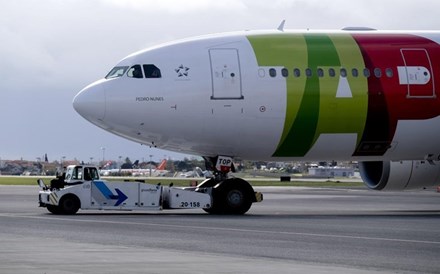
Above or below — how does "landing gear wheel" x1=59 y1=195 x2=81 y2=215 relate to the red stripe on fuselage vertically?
below

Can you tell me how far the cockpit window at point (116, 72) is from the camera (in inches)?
1436

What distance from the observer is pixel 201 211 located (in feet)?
130

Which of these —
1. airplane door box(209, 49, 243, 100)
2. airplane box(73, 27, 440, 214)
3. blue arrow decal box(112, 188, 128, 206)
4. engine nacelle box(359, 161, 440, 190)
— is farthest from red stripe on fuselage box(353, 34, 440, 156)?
blue arrow decal box(112, 188, 128, 206)

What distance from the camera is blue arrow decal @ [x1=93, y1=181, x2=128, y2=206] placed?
36.3 metres

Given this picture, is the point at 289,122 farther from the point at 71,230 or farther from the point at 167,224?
the point at 71,230

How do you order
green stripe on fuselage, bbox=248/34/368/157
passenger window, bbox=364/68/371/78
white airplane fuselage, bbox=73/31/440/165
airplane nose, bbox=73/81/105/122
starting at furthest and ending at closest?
1. passenger window, bbox=364/68/371/78
2. green stripe on fuselage, bbox=248/34/368/157
3. white airplane fuselage, bbox=73/31/440/165
4. airplane nose, bbox=73/81/105/122

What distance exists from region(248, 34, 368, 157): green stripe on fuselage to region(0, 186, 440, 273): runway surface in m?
2.73

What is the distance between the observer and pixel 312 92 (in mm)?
36688

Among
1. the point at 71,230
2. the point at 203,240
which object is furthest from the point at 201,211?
the point at 203,240

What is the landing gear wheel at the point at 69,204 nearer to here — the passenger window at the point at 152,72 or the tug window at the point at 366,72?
the passenger window at the point at 152,72

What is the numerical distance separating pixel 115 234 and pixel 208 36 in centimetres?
1317

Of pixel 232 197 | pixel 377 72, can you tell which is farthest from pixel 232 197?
pixel 377 72

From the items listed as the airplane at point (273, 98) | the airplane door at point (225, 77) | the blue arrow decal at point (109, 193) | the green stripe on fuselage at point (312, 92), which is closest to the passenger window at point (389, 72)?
the airplane at point (273, 98)

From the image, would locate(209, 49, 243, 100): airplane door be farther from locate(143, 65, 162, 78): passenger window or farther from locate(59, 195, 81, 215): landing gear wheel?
locate(59, 195, 81, 215): landing gear wheel
